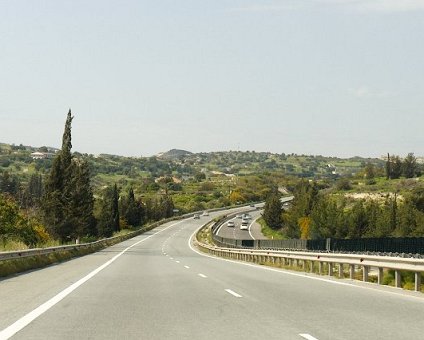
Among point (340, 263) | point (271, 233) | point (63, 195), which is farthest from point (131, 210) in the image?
point (340, 263)

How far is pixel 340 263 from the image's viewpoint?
80.4 ft

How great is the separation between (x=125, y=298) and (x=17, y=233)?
4558cm

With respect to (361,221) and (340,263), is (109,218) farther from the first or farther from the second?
(340,263)

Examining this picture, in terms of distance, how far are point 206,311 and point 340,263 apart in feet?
41.0

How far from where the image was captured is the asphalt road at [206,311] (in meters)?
10.2

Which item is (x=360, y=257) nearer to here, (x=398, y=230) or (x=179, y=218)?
(x=398, y=230)

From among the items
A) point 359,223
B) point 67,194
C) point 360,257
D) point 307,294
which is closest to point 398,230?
point 359,223

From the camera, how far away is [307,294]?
16547 mm

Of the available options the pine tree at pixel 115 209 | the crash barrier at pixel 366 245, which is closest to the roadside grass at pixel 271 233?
the pine tree at pixel 115 209

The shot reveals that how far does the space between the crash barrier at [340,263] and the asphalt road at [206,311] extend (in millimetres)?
897

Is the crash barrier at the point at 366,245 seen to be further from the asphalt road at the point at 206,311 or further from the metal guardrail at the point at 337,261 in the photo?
the asphalt road at the point at 206,311

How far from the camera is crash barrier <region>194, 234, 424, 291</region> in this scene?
1873 centimetres

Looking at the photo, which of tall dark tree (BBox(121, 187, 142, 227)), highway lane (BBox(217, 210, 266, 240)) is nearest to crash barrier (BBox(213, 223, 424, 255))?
highway lane (BBox(217, 210, 266, 240))

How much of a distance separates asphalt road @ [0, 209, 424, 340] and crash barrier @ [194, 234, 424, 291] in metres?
0.90
